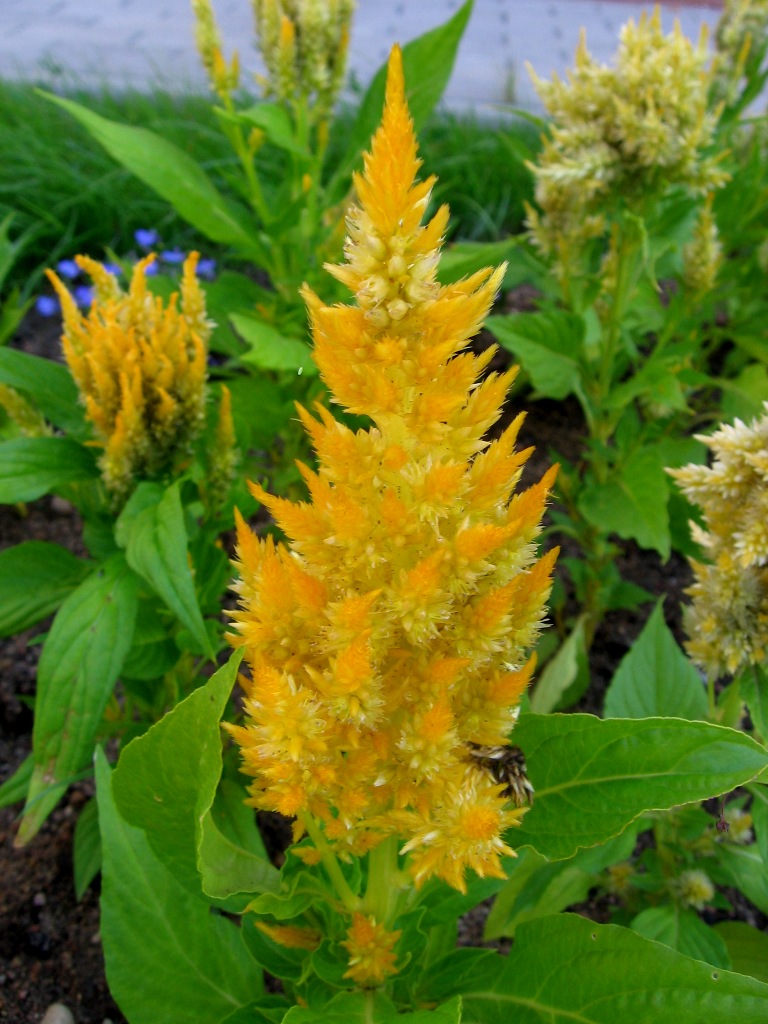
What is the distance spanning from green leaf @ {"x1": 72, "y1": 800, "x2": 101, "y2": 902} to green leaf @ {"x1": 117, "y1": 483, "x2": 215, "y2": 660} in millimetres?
598

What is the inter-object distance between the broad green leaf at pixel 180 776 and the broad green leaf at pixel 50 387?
841mm

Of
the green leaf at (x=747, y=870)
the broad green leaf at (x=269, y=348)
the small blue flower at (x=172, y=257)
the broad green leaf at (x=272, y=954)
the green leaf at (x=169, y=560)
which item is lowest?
the broad green leaf at (x=272, y=954)

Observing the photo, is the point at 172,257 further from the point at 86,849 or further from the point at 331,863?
the point at 331,863

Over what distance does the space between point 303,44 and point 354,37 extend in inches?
173

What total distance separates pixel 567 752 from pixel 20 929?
1263 mm

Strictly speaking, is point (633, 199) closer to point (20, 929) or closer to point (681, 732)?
point (681, 732)

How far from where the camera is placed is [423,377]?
77 cm

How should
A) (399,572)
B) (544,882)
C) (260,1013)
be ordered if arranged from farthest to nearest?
(544,882), (260,1013), (399,572)

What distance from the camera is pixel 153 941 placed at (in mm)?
1323

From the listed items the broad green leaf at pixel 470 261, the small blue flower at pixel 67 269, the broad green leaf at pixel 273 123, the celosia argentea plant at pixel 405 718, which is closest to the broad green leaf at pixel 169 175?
the broad green leaf at pixel 273 123

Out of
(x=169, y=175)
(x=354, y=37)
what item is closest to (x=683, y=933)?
(x=169, y=175)

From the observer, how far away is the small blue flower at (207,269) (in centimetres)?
342

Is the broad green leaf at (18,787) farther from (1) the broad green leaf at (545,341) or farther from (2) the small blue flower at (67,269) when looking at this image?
(2) the small blue flower at (67,269)

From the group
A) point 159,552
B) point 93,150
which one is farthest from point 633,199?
point 93,150
